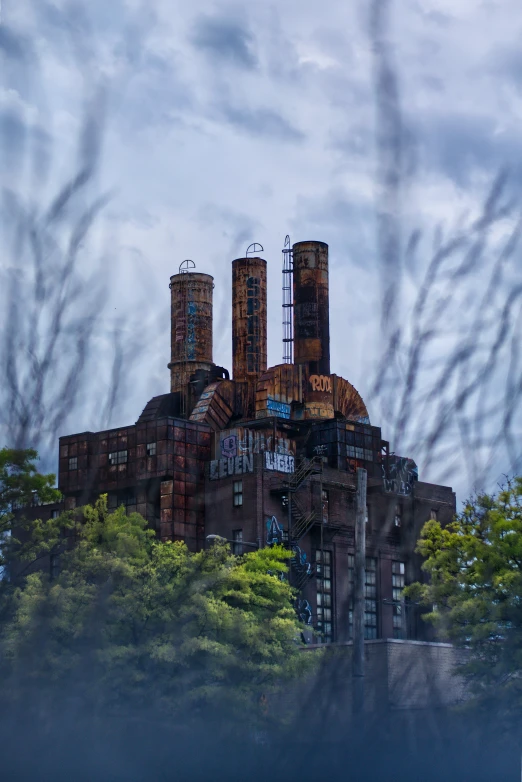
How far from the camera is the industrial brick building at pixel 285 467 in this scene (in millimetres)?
100562

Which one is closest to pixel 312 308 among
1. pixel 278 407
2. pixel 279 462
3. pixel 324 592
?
pixel 278 407

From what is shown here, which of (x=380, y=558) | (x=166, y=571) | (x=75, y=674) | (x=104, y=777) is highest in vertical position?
(x=380, y=558)

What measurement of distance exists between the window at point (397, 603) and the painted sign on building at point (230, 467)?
48.8 feet

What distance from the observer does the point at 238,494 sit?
334ft

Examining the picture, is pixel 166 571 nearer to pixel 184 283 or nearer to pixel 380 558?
pixel 380 558

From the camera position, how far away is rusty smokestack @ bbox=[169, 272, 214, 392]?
121375mm

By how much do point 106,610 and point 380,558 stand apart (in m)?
49.1

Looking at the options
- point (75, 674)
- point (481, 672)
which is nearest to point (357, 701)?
point (481, 672)

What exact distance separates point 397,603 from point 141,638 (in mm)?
47102

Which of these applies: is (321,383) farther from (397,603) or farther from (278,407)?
(397,603)

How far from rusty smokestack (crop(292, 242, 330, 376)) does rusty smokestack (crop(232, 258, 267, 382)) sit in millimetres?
4507

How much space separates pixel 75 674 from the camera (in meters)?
58.9

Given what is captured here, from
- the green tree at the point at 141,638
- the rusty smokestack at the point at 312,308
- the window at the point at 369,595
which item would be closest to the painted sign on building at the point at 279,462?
the window at the point at 369,595

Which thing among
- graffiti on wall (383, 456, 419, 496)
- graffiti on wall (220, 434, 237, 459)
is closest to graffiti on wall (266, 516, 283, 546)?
graffiti on wall (220, 434, 237, 459)
